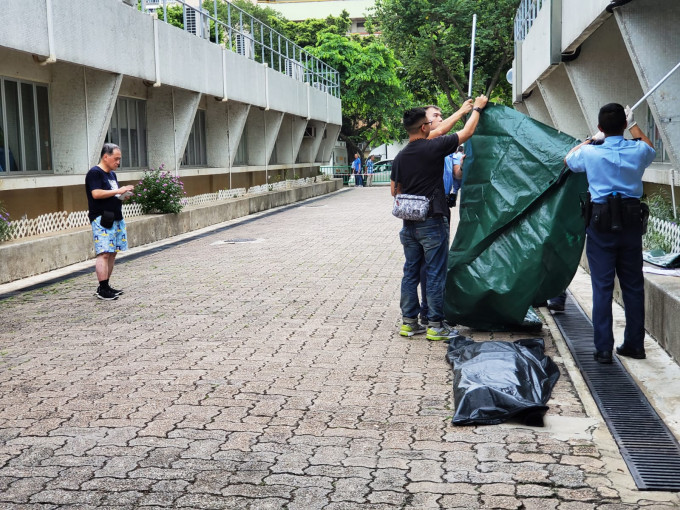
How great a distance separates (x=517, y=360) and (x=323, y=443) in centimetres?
164

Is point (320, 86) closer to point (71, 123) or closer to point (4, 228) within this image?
point (71, 123)

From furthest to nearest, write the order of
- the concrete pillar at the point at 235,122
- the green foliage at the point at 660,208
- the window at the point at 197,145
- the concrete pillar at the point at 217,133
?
the concrete pillar at the point at 235,122 < the concrete pillar at the point at 217,133 < the window at the point at 197,145 < the green foliage at the point at 660,208

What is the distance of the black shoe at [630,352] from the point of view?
6.30 metres

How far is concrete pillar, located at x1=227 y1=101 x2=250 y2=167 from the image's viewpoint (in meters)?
23.6

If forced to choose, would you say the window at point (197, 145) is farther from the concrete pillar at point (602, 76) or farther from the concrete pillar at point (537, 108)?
the concrete pillar at point (602, 76)

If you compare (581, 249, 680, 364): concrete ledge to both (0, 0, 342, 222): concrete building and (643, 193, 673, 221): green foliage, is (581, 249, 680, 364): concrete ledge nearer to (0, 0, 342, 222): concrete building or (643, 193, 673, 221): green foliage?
(643, 193, 673, 221): green foliage

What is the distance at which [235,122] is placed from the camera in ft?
78.4

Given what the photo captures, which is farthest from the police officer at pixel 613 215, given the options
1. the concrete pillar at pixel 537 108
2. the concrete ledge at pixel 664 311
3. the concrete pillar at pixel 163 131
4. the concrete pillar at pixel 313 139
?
the concrete pillar at pixel 313 139

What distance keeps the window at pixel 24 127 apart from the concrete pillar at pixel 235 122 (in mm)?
9245

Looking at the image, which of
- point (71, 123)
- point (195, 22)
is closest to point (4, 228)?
point (71, 123)

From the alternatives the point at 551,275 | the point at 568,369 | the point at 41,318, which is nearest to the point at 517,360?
the point at 568,369

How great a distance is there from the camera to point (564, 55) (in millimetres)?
14031

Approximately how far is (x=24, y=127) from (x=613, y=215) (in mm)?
10832

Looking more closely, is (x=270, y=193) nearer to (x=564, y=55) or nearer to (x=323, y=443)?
(x=564, y=55)
